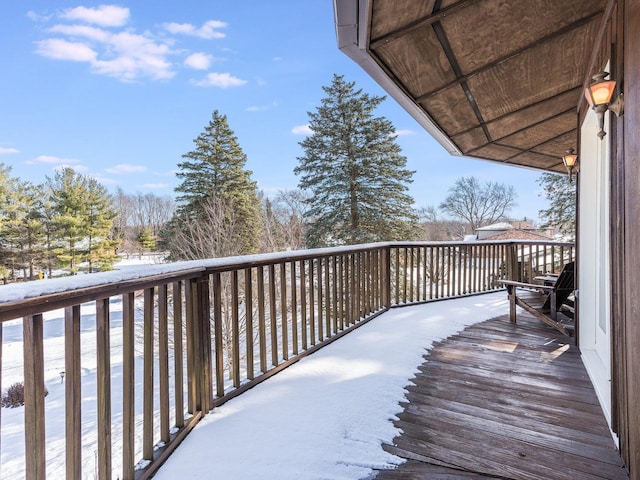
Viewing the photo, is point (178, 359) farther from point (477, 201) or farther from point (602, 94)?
point (477, 201)

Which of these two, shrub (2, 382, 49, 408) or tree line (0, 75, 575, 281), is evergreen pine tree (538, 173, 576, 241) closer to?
tree line (0, 75, 575, 281)

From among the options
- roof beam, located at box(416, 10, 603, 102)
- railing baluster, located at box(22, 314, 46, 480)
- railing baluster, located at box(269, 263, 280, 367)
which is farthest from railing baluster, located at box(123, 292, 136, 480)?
roof beam, located at box(416, 10, 603, 102)

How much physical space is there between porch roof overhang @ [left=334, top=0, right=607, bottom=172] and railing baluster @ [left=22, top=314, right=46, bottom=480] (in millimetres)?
1853

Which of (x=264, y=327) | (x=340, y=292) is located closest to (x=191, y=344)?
(x=264, y=327)

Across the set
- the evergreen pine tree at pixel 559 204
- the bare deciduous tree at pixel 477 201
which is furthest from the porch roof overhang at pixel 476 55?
the bare deciduous tree at pixel 477 201

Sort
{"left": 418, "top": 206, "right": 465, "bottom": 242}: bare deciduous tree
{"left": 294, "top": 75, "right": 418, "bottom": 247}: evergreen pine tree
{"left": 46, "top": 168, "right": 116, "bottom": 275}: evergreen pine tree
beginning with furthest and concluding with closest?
{"left": 418, "top": 206, "right": 465, "bottom": 242}: bare deciduous tree
{"left": 46, "top": 168, "right": 116, "bottom": 275}: evergreen pine tree
{"left": 294, "top": 75, "right": 418, "bottom": 247}: evergreen pine tree

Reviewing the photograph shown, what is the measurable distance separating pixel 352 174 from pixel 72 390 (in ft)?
45.1

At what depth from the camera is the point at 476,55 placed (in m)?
2.44

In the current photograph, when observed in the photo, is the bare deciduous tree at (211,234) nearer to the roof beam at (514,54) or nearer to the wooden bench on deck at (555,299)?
the wooden bench on deck at (555,299)

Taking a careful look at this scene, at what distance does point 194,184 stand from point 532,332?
15812 millimetres

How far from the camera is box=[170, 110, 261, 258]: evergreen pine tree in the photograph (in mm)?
16438

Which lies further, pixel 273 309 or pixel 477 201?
pixel 477 201

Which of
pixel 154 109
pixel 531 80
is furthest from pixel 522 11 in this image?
pixel 154 109

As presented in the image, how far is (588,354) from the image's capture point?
116 inches
